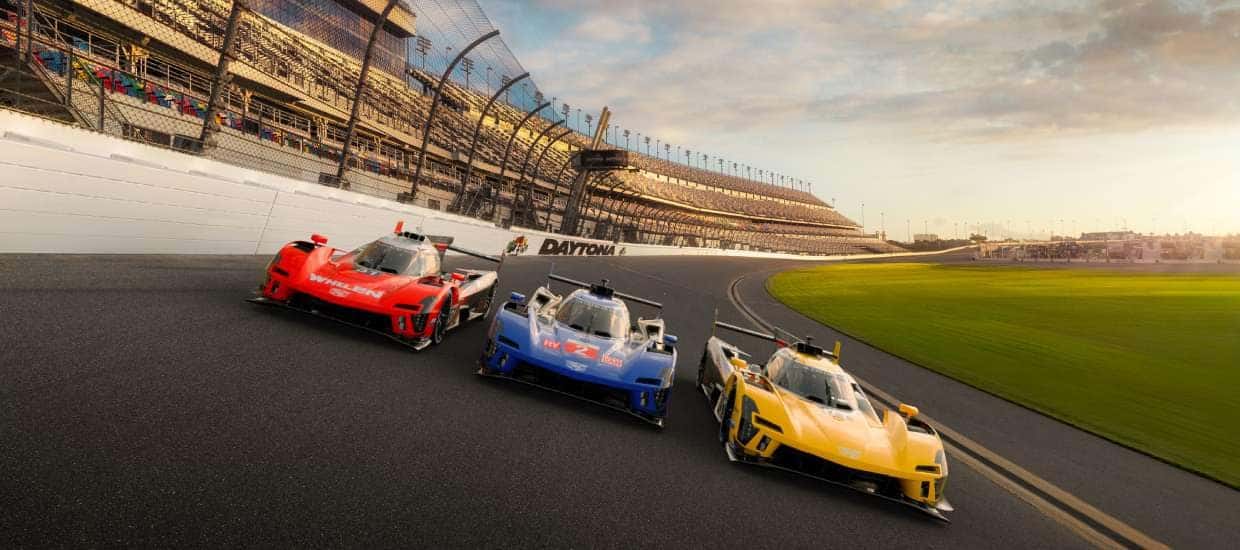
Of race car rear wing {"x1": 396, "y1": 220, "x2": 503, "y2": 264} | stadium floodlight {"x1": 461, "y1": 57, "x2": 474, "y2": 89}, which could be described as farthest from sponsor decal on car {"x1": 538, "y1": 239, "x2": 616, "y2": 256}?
race car rear wing {"x1": 396, "y1": 220, "x2": 503, "y2": 264}

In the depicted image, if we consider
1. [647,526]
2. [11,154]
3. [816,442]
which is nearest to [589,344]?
[816,442]

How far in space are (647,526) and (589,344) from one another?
3.07 meters

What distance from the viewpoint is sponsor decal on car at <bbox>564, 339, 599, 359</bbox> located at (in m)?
A: 6.33

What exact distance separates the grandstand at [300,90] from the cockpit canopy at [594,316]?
28.2 feet

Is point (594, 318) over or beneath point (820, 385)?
over

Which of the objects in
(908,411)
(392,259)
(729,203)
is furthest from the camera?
(729,203)

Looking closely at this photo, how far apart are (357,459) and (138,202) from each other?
966 centimetres

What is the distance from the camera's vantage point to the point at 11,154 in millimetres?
8109

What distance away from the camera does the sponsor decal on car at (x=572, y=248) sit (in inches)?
1389

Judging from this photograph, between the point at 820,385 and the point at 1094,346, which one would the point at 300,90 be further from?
the point at 1094,346

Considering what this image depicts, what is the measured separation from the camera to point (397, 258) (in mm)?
8195

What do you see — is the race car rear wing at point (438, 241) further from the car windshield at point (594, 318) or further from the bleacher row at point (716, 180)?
the bleacher row at point (716, 180)

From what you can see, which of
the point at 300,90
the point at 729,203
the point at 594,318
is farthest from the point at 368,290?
the point at 729,203

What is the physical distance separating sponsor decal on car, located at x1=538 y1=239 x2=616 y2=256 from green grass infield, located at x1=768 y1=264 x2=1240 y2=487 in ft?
45.4
